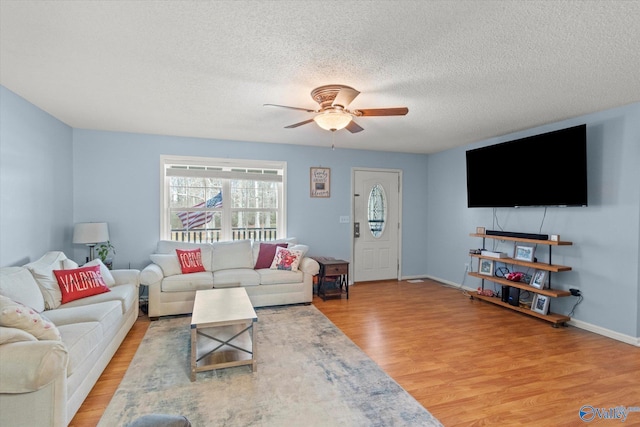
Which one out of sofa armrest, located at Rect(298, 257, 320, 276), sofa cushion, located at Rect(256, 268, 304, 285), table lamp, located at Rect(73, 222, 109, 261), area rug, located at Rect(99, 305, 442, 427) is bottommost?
area rug, located at Rect(99, 305, 442, 427)

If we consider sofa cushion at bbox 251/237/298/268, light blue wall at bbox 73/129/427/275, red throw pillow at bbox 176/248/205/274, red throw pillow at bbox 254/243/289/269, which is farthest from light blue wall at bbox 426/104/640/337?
red throw pillow at bbox 176/248/205/274

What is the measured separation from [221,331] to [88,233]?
2196 millimetres

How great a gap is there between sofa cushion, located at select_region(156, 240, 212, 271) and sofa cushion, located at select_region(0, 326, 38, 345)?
2.70 meters

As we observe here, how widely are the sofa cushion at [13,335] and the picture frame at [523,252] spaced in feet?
16.6

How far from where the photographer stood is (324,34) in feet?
6.60

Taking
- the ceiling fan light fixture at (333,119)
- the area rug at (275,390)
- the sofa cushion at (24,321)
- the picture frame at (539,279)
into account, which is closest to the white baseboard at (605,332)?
the picture frame at (539,279)

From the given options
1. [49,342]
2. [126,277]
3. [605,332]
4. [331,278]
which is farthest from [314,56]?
[605,332]

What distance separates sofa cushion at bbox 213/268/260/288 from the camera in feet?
13.9

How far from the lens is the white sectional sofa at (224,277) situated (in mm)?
3977

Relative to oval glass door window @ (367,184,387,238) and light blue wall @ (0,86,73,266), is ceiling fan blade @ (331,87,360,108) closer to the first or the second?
light blue wall @ (0,86,73,266)

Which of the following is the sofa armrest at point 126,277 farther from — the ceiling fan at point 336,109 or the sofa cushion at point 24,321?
the ceiling fan at point 336,109

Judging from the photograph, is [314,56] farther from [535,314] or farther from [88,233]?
[535,314]

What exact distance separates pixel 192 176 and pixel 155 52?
290cm

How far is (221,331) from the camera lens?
140 inches
